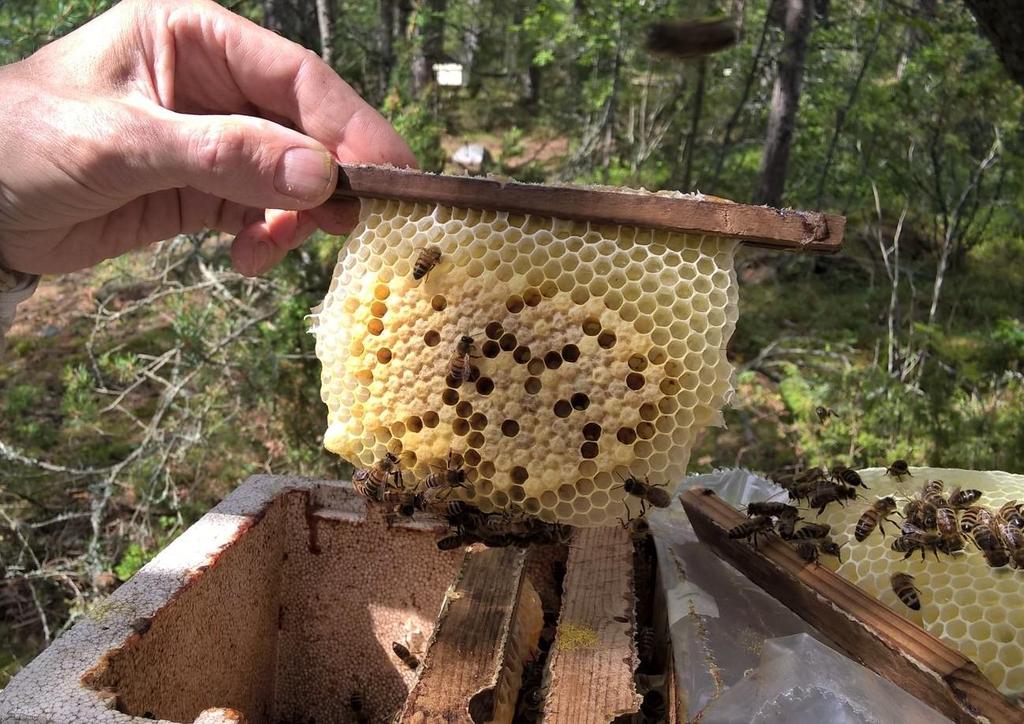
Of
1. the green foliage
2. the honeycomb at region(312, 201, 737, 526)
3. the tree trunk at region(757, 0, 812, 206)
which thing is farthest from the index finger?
the tree trunk at region(757, 0, 812, 206)

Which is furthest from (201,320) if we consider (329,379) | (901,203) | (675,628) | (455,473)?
(901,203)

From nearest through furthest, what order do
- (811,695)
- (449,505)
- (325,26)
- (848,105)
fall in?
(811,695) → (449,505) → (325,26) → (848,105)

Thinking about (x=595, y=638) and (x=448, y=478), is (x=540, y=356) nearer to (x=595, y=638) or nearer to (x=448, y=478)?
(x=448, y=478)

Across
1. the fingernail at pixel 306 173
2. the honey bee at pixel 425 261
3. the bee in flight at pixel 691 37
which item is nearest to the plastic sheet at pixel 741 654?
the honey bee at pixel 425 261

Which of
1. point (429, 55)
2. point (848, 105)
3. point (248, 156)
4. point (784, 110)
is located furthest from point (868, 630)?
point (429, 55)

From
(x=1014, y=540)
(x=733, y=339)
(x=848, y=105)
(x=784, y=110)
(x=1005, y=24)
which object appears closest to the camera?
(x=1014, y=540)

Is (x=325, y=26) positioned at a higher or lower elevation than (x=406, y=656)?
higher
